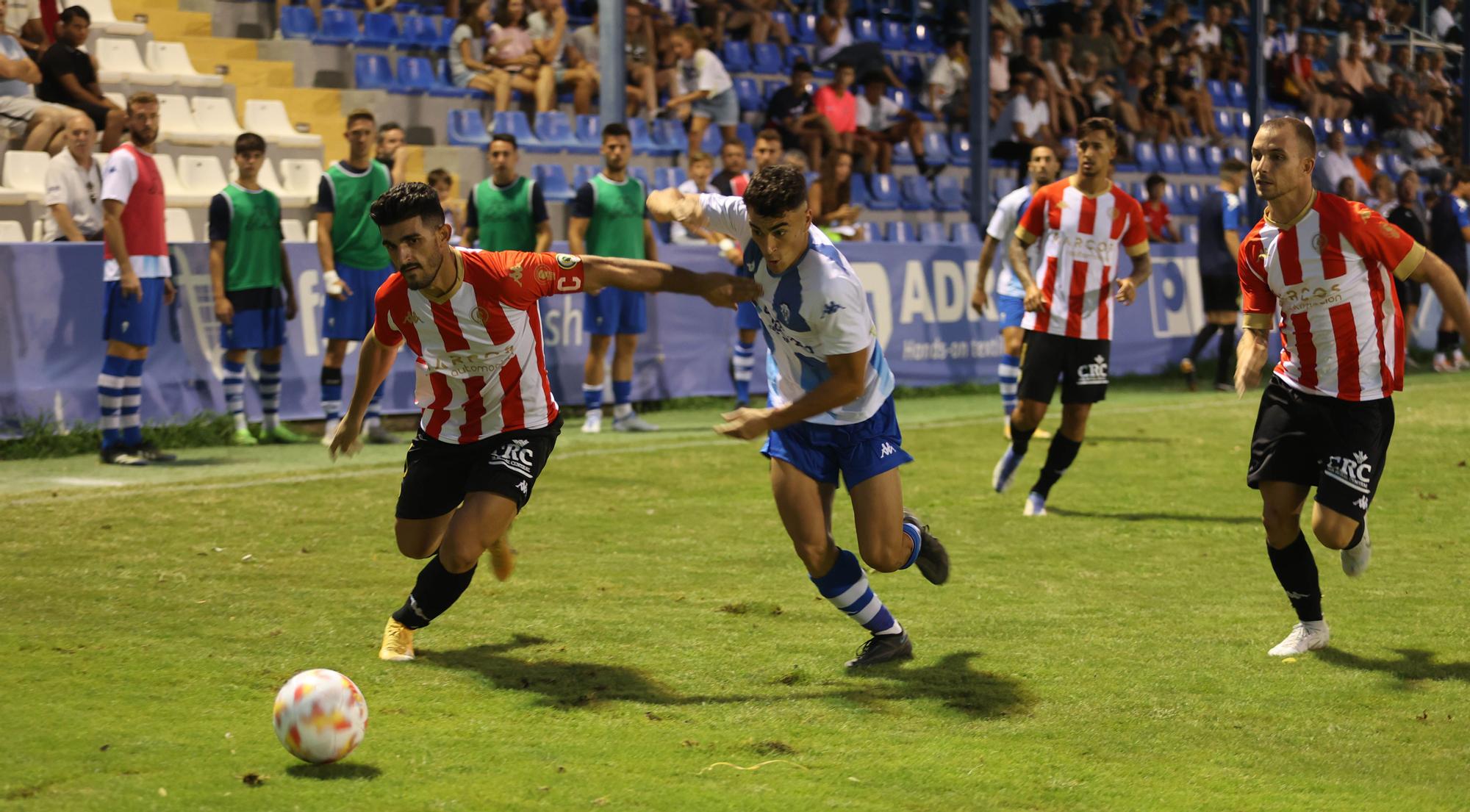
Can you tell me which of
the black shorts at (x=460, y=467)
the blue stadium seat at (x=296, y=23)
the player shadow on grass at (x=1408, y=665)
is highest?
the blue stadium seat at (x=296, y=23)

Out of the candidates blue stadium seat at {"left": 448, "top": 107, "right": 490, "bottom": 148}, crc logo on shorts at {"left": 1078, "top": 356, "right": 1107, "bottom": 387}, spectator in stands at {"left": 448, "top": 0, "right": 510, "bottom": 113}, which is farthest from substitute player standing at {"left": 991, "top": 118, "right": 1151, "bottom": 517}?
spectator in stands at {"left": 448, "top": 0, "right": 510, "bottom": 113}

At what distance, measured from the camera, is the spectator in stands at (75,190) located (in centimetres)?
1101

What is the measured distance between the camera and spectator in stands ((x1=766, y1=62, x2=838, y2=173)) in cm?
1816

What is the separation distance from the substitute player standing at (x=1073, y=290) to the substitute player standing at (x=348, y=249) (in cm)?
512

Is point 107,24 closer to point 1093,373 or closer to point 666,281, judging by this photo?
point 1093,373

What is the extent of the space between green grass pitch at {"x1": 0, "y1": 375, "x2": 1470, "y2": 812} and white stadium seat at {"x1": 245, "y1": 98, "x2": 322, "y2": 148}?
5.95 meters

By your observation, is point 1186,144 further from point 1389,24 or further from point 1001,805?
point 1001,805

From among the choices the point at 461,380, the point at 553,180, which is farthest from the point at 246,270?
the point at 461,380

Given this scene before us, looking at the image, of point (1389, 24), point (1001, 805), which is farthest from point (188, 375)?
point (1389, 24)

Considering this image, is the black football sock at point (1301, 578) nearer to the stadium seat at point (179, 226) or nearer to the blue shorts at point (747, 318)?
the blue shorts at point (747, 318)

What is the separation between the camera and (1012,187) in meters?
21.4

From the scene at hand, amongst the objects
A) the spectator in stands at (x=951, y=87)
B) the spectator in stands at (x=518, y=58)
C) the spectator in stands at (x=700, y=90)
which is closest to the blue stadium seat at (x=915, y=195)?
the spectator in stands at (x=951, y=87)

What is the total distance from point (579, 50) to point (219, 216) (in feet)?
23.6

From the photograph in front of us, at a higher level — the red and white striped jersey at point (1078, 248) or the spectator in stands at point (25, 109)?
the spectator in stands at point (25, 109)
